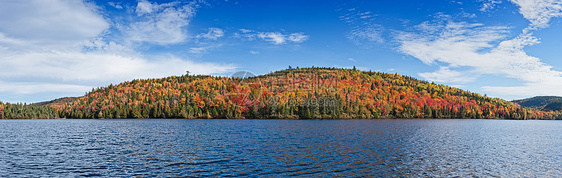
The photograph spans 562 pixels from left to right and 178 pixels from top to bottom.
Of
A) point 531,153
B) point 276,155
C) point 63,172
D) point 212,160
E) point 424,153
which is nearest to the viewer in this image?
point 63,172

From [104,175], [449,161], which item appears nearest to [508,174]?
[449,161]

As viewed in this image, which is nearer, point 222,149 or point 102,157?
point 102,157

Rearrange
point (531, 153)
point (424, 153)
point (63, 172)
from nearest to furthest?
point (63, 172) < point (424, 153) < point (531, 153)

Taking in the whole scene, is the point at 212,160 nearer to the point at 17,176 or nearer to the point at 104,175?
the point at 104,175

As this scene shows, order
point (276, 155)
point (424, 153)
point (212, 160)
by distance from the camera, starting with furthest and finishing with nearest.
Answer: point (424, 153) → point (276, 155) → point (212, 160)

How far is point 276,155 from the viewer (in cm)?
5538

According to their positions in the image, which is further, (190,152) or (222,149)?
(222,149)

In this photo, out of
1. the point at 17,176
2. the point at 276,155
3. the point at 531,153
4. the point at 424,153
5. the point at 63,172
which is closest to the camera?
the point at 17,176

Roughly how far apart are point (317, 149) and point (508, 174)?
31.9 m

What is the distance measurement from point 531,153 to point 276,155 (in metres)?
Answer: 55.3

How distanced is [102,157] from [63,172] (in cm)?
1178

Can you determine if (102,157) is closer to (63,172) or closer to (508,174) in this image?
(63,172)

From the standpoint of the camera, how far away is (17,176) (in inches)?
1516

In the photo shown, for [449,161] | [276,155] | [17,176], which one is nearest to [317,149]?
[276,155]
